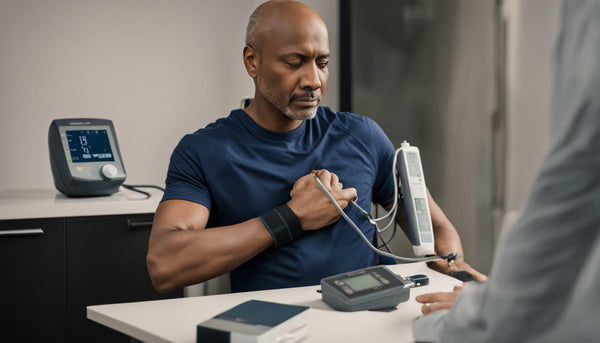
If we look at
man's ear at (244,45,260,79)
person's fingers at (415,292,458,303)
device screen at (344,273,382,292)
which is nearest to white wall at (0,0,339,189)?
man's ear at (244,45,260,79)

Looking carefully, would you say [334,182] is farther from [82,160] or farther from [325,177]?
[82,160]

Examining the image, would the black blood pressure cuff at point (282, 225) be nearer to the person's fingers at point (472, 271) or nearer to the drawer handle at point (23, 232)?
the person's fingers at point (472, 271)

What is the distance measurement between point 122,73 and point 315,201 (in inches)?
58.8

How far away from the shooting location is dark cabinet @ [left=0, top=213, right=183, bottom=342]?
209 cm

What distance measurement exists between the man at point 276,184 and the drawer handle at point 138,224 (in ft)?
1.84

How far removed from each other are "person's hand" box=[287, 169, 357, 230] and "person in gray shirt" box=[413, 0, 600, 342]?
992 mm

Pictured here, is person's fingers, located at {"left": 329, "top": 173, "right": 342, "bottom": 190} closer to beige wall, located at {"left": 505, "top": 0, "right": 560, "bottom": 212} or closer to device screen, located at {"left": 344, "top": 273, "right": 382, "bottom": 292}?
device screen, located at {"left": 344, "top": 273, "right": 382, "bottom": 292}

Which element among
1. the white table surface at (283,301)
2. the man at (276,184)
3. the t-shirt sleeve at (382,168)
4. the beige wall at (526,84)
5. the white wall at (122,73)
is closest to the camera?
the white table surface at (283,301)

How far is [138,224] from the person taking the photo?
2217mm

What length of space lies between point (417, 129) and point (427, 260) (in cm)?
159

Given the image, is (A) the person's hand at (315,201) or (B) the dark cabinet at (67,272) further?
(B) the dark cabinet at (67,272)

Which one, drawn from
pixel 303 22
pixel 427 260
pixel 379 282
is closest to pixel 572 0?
pixel 379 282

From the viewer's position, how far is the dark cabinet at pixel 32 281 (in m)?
2.09

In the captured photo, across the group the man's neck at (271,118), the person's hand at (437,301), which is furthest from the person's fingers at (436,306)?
the man's neck at (271,118)
